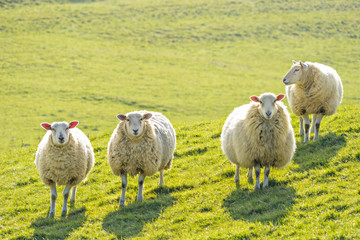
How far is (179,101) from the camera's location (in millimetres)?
44906

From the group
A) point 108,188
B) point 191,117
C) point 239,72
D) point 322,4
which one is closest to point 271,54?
point 239,72

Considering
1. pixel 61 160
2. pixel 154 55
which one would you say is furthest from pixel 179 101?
pixel 61 160

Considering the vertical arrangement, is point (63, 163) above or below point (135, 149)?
below

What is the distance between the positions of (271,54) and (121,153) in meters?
50.6

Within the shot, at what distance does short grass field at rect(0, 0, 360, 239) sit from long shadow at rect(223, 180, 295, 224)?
4cm

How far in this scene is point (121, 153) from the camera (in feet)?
37.4

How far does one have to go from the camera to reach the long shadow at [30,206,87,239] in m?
10.1

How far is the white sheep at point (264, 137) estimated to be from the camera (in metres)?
10.8

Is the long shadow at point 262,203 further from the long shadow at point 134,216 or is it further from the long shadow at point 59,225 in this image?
the long shadow at point 59,225

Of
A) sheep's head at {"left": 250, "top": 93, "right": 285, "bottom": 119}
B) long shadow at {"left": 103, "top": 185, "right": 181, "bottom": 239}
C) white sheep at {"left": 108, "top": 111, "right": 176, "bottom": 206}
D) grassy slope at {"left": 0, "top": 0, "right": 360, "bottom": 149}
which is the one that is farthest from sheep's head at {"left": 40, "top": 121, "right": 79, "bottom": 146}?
grassy slope at {"left": 0, "top": 0, "right": 360, "bottom": 149}

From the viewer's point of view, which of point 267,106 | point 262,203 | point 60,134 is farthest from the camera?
point 60,134

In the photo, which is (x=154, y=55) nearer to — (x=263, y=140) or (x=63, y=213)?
(x=63, y=213)

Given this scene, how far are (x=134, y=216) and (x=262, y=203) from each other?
9.81 feet

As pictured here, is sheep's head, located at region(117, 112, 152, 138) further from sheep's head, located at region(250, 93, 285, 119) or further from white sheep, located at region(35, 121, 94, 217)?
sheep's head, located at region(250, 93, 285, 119)
